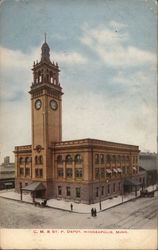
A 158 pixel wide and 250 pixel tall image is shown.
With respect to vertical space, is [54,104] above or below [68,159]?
above

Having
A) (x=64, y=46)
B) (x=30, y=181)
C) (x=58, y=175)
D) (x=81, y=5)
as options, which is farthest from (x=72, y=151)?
(x=81, y=5)

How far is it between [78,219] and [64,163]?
7181mm

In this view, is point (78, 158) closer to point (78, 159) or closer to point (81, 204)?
point (78, 159)

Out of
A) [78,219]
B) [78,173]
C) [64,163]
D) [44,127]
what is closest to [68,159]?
[64,163]

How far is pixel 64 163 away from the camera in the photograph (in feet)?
54.7

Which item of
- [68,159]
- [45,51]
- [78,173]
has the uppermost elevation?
[45,51]

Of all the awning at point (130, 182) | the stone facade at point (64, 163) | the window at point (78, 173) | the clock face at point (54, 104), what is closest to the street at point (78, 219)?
the awning at point (130, 182)

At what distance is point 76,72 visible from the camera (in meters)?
9.79

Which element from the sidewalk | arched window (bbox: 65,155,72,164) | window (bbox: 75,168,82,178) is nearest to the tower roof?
the sidewalk

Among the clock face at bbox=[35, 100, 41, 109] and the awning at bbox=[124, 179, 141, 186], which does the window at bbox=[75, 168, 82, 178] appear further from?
the clock face at bbox=[35, 100, 41, 109]

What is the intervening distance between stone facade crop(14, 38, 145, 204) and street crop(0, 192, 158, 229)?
383 cm

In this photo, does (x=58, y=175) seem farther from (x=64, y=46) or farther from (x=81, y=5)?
(x=81, y=5)

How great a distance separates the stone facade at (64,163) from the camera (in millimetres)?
14594

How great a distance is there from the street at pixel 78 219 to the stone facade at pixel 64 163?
3829 millimetres
